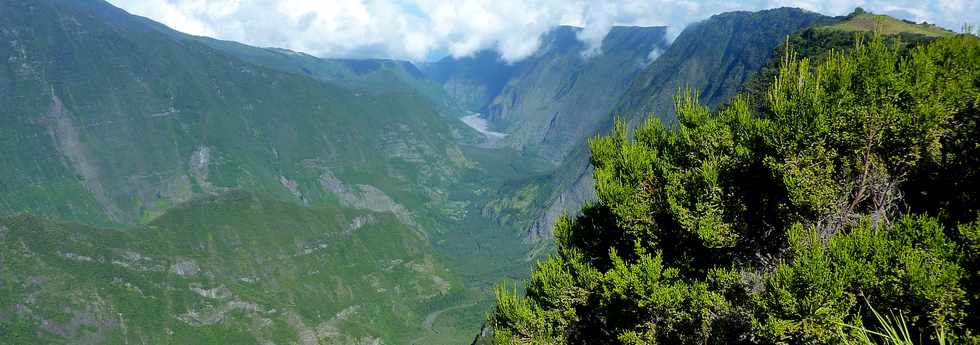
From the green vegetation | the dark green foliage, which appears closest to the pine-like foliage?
the dark green foliage

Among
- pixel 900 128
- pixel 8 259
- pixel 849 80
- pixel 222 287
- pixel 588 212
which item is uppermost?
pixel 849 80

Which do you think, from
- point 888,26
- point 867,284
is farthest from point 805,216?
point 888,26

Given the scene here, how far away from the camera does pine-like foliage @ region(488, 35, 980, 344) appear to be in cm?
1670

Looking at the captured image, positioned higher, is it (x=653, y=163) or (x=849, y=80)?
(x=849, y=80)

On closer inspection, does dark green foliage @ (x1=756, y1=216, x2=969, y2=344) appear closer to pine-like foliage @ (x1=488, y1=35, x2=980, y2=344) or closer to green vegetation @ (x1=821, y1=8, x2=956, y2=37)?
pine-like foliage @ (x1=488, y1=35, x2=980, y2=344)

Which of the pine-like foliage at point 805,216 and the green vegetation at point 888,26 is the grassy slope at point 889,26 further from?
the pine-like foliage at point 805,216

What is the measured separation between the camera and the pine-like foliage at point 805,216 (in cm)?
1670

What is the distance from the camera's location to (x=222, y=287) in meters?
192

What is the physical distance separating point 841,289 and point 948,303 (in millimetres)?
2497

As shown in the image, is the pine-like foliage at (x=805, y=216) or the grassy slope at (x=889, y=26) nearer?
the pine-like foliage at (x=805, y=216)

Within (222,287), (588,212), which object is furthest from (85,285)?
(588,212)

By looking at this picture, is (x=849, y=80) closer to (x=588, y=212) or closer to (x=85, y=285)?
(x=588, y=212)

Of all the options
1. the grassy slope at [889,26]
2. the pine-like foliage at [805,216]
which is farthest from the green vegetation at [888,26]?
the pine-like foliage at [805,216]

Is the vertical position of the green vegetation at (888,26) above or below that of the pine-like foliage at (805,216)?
above
